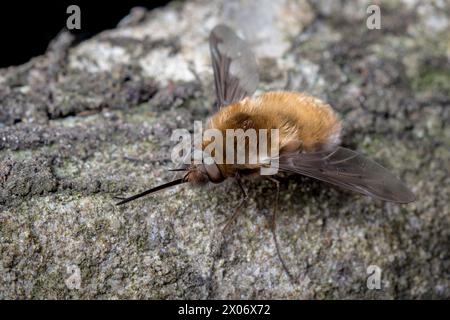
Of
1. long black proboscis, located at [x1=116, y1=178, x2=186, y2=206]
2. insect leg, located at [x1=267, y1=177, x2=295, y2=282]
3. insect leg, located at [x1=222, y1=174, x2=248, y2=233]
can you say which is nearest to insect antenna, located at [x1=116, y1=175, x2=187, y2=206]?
long black proboscis, located at [x1=116, y1=178, x2=186, y2=206]

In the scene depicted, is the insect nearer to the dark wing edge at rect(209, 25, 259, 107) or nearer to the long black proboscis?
the long black proboscis

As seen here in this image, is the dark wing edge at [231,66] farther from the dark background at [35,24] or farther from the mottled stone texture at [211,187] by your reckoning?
the dark background at [35,24]

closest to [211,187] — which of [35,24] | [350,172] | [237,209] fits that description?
[237,209]

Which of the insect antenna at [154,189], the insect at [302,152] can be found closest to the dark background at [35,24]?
the insect at [302,152]

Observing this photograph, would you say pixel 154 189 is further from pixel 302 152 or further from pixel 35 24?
pixel 35 24

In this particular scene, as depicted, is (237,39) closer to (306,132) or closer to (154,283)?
(306,132)

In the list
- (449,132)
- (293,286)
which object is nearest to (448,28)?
(449,132)
